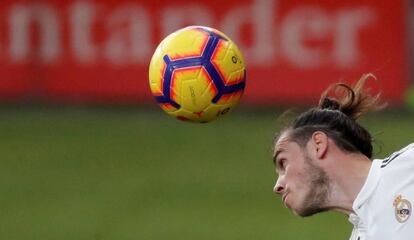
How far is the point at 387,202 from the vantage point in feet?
22.7

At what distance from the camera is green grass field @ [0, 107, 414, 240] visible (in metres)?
12.9

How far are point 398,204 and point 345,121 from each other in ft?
2.74

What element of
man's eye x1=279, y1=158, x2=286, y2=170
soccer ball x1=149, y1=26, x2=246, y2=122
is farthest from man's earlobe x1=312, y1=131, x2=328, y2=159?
soccer ball x1=149, y1=26, x2=246, y2=122

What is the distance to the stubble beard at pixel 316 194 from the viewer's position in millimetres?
7324

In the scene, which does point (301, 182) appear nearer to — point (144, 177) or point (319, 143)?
point (319, 143)

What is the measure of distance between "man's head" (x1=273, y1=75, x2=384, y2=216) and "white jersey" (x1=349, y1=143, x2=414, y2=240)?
280mm

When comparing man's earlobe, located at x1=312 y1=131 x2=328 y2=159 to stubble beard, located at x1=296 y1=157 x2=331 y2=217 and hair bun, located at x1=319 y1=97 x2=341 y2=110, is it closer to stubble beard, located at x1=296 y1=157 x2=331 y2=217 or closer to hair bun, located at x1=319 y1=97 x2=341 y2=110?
stubble beard, located at x1=296 y1=157 x2=331 y2=217

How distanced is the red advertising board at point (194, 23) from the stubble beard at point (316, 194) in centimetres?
964

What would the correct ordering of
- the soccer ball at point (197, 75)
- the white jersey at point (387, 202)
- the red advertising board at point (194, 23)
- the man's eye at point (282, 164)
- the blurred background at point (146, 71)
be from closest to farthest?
the white jersey at point (387, 202), the man's eye at point (282, 164), the soccer ball at point (197, 75), the blurred background at point (146, 71), the red advertising board at point (194, 23)

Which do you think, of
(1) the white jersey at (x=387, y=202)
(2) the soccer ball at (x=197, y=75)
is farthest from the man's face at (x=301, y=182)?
(2) the soccer ball at (x=197, y=75)

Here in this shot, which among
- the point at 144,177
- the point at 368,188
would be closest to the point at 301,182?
the point at 368,188

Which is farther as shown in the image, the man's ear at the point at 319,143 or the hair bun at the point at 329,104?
the hair bun at the point at 329,104

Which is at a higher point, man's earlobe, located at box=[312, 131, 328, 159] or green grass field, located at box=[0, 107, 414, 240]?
man's earlobe, located at box=[312, 131, 328, 159]

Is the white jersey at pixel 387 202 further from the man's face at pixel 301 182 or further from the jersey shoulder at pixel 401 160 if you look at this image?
the man's face at pixel 301 182
